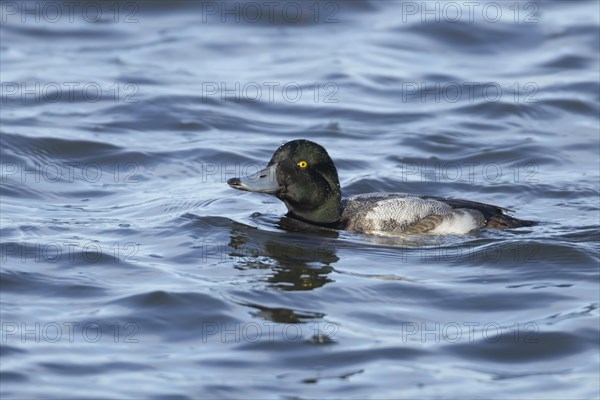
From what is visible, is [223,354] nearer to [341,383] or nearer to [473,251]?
[341,383]

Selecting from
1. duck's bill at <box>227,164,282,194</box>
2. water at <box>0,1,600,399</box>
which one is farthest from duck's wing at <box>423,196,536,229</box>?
duck's bill at <box>227,164,282,194</box>

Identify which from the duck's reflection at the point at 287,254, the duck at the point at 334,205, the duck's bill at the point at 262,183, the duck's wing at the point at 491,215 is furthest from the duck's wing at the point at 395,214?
the duck's bill at the point at 262,183

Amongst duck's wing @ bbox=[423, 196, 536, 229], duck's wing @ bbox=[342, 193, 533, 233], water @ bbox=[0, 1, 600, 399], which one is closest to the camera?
water @ bbox=[0, 1, 600, 399]

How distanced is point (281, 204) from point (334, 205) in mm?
1458

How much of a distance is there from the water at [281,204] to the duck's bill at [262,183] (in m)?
0.43

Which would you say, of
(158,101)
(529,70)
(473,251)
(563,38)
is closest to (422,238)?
(473,251)

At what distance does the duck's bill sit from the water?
43cm

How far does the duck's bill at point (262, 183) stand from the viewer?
11195 mm

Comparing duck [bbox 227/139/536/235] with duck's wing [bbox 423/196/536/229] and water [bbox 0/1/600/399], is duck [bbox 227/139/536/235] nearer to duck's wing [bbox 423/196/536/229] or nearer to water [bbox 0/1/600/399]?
duck's wing [bbox 423/196/536/229]

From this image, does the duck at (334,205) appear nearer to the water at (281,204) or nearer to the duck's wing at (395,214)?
the duck's wing at (395,214)

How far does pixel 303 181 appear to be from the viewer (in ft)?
36.8

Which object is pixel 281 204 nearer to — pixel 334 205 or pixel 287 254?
pixel 334 205

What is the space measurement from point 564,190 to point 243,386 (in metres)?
6.35

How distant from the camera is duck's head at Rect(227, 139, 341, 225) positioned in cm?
1119
